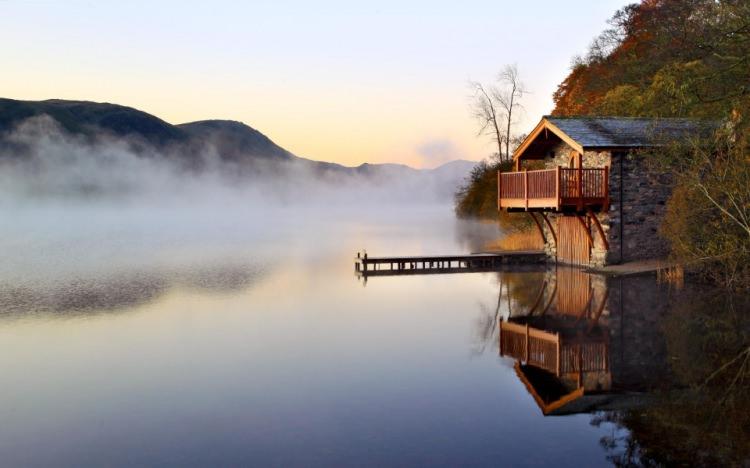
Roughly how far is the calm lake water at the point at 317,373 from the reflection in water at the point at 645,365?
4.0 inches

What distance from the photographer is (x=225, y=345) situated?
1745 cm

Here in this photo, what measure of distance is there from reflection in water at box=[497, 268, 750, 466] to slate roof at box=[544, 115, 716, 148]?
6611 mm

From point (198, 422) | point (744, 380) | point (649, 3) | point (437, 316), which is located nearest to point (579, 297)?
point (437, 316)

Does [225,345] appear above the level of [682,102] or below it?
below

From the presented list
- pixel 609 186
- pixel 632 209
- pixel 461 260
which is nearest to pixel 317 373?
pixel 609 186

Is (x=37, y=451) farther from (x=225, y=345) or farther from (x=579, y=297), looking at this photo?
(x=579, y=297)

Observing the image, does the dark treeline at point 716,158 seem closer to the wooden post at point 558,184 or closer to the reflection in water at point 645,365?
the reflection in water at point 645,365

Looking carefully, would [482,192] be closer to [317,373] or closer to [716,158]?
[716,158]

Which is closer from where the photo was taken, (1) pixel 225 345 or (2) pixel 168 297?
(1) pixel 225 345

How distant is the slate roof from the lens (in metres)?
27.4

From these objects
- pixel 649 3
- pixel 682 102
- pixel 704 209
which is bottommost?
pixel 704 209

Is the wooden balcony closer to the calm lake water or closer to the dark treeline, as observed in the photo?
the dark treeline

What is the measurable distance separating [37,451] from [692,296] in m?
19.4

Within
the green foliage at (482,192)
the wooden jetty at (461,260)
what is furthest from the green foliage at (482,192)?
the wooden jetty at (461,260)
